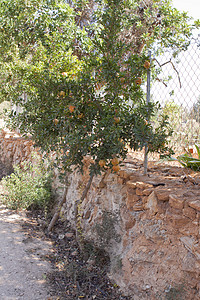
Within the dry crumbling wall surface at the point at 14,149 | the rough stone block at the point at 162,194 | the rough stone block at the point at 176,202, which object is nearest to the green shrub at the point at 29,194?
the dry crumbling wall surface at the point at 14,149

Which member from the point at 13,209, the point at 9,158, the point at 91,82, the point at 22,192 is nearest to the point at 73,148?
the point at 91,82

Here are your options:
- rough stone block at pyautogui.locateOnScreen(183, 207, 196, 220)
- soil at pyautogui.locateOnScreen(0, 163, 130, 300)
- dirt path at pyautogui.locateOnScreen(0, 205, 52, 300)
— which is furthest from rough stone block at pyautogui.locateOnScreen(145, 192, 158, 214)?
dirt path at pyautogui.locateOnScreen(0, 205, 52, 300)

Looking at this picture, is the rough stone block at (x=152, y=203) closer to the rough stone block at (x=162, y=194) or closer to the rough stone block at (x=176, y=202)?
the rough stone block at (x=162, y=194)

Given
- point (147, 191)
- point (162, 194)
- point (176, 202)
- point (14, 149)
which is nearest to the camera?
point (176, 202)

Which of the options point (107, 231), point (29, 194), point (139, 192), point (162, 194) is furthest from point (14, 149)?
point (162, 194)

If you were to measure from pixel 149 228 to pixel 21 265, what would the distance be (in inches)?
64.2

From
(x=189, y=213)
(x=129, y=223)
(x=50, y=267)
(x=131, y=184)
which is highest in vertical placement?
(x=131, y=184)

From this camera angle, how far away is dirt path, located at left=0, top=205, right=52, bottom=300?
8.50 ft

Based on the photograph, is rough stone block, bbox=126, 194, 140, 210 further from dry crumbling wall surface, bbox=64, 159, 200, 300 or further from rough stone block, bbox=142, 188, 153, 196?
rough stone block, bbox=142, 188, 153, 196

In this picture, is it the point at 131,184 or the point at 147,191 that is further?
the point at 131,184

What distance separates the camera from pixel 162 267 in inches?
90.2

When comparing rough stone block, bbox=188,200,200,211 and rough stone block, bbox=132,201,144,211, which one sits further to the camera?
rough stone block, bbox=132,201,144,211

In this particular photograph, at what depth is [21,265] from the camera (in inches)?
119

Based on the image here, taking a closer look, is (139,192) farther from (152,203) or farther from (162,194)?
(162,194)
